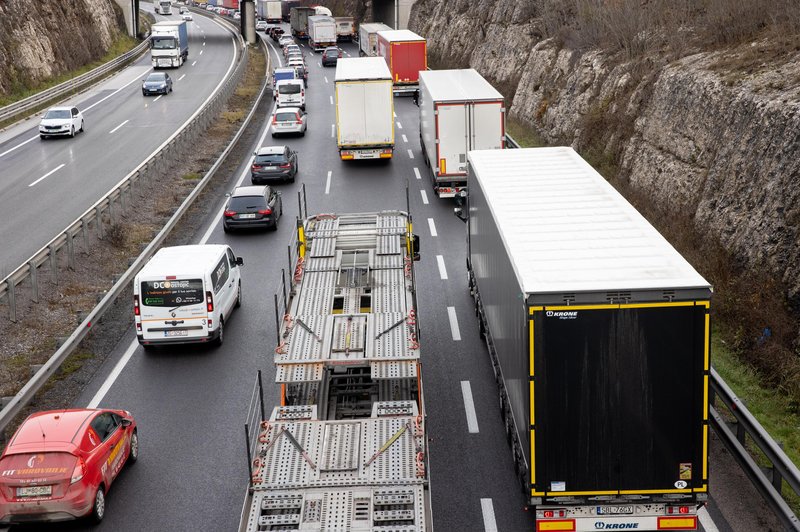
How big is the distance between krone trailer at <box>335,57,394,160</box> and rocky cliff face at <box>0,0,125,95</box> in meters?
31.9

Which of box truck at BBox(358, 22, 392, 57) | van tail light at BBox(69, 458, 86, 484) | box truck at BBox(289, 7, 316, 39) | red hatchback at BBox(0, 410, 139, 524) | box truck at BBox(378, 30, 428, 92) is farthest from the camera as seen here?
box truck at BBox(289, 7, 316, 39)

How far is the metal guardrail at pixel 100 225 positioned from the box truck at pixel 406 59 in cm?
1321

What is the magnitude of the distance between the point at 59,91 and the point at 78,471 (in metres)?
54.7

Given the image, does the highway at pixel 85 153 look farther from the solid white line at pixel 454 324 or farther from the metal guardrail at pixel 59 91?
the solid white line at pixel 454 324

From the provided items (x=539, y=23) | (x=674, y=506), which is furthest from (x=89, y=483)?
(x=539, y=23)

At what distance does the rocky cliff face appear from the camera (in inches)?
2437

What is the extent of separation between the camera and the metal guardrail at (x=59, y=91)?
52.8 m

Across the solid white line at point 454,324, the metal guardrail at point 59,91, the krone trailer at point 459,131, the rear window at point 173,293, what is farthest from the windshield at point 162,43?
the rear window at point 173,293

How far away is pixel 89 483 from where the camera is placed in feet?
38.9

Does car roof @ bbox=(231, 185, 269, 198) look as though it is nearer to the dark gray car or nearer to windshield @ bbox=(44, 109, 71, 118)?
the dark gray car

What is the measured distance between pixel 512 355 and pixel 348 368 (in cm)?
285

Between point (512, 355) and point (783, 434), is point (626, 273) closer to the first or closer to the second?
point (512, 355)

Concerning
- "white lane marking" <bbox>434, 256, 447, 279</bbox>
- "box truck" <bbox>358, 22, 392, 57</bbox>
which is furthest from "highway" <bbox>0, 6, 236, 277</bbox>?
"box truck" <bbox>358, 22, 392, 57</bbox>

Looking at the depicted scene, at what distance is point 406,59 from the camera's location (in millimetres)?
57625
